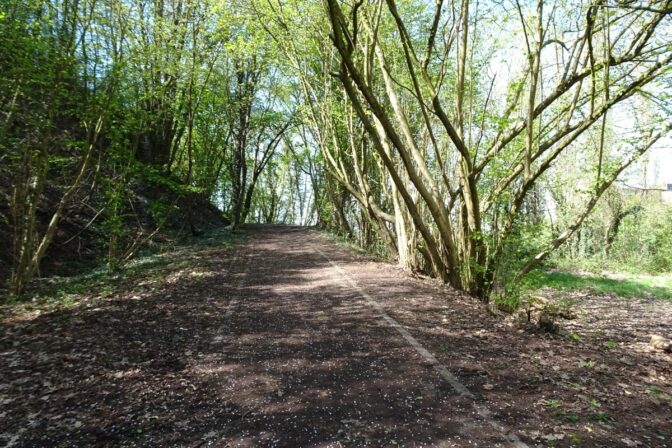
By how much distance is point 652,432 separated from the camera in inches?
132

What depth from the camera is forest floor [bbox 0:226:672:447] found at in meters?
3.35

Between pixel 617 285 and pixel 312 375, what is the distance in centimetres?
1764

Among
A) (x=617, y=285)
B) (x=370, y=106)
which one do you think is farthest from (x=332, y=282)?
(x=617, y=285)

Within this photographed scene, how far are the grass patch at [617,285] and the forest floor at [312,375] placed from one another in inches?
343

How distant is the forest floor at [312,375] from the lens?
335 centimetres

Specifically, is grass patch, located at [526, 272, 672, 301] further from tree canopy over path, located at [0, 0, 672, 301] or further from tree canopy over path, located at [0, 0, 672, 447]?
tree canopy over path, located at [0, 0, 672, 301]

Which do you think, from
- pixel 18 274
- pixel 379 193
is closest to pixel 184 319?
pixel 18 274

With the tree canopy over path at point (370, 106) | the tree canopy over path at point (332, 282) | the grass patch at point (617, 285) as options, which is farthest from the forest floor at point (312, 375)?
the grass patch at point (617, 285)

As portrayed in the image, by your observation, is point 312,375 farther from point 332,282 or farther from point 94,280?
point 94,280

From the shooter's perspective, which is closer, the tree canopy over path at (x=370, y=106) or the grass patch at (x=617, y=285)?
the tree canopy over path at (x=370, y=106)

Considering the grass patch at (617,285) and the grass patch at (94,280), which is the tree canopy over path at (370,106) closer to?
the grass patch at (94,280)

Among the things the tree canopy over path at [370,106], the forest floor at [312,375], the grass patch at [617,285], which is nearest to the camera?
the forest floor at [312,375]

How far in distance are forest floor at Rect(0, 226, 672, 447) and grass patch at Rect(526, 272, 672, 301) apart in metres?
8.70

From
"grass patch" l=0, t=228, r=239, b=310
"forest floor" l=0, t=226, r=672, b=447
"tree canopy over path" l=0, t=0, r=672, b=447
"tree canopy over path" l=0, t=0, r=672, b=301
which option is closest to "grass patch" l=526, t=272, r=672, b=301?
"tree canopy over path" l=0, t=0, r=672, b=447
